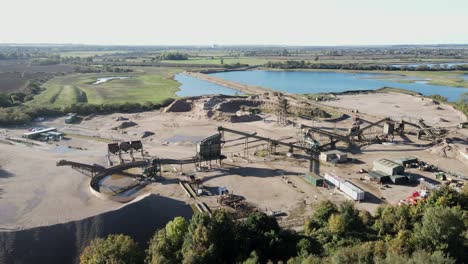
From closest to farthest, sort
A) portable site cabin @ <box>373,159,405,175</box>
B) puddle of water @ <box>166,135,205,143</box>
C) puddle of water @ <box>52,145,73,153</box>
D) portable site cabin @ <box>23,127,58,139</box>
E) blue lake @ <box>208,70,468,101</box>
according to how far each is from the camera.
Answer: portable site cabin @ <box>373,159,405,175</box>, puddle of water @ <box>52,145,73,153</box>, portable site cabin @ <box>23,127,58,139</box>, puddle of water @ <box>166,135,205,143</box>, blue lake @ <box>208,70,468,101</box>

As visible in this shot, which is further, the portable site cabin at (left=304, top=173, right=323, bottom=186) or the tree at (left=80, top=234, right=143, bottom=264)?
the portable site cabin at (left=304, top=173, right=323, bottom=186)

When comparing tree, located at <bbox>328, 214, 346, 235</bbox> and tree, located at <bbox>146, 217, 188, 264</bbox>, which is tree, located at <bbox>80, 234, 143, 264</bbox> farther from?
tree, located at <bbox>328, 214, 346, 235</bbox>

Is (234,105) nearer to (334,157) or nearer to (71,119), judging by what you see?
(71,119)

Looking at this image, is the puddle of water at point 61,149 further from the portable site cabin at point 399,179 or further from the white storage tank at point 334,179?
the portable site cabin at point 399,179

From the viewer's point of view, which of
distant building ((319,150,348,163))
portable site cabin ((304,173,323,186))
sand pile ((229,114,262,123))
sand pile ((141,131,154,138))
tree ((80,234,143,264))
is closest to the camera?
tree ((80,234,143,264))

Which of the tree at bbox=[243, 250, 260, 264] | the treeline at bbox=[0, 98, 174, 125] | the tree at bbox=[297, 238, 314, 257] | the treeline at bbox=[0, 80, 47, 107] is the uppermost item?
the treeline at bbox=[0, 80, 47, 107]

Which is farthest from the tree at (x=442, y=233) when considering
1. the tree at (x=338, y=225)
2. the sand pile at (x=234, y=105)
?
the sand pile at (x=234, y=105)

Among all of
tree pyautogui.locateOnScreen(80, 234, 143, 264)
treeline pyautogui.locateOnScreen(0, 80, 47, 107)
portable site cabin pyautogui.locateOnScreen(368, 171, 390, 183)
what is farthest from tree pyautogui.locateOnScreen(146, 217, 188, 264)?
treeline pyautogui.locateOnScreen(0, 80, 47, 107)
